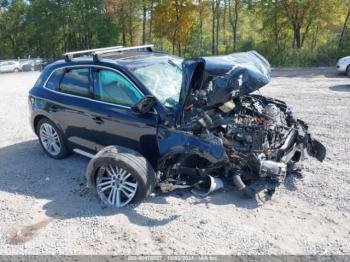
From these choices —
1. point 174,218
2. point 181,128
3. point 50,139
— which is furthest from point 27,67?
point 174,218

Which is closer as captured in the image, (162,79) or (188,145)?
(188,145)

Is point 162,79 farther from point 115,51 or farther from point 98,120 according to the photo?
point 115,51

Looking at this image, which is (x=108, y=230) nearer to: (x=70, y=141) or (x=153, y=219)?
(x=153, y=219)

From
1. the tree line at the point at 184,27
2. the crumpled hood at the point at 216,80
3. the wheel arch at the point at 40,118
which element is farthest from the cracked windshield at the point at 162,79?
the tree line at the point at 184,27

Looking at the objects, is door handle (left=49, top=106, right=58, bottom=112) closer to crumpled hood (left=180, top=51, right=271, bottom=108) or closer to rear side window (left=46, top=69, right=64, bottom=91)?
rear side window (left=46, top=69, right=64, bottom=91)

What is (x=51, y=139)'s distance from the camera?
5.97 m

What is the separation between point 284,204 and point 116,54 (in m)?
3.47

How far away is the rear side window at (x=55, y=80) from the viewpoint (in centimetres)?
565

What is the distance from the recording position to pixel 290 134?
4.64m

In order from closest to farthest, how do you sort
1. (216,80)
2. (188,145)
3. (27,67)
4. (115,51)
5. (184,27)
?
(188,145)
(216,80)
(115,51)
(184,27)
(27,67)

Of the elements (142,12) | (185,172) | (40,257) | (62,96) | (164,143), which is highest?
(142,12)

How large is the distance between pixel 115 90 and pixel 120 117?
1.40 feet

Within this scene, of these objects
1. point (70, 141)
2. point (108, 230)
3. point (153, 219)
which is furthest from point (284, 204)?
point (70, 141)

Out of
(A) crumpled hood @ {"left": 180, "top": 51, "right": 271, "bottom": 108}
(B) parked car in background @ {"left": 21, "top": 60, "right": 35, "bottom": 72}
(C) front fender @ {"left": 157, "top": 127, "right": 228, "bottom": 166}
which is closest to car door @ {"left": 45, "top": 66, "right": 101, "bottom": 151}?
(C) front fender @ {"left": 157, "top": 127, "right": 228, "bottom": 166}
